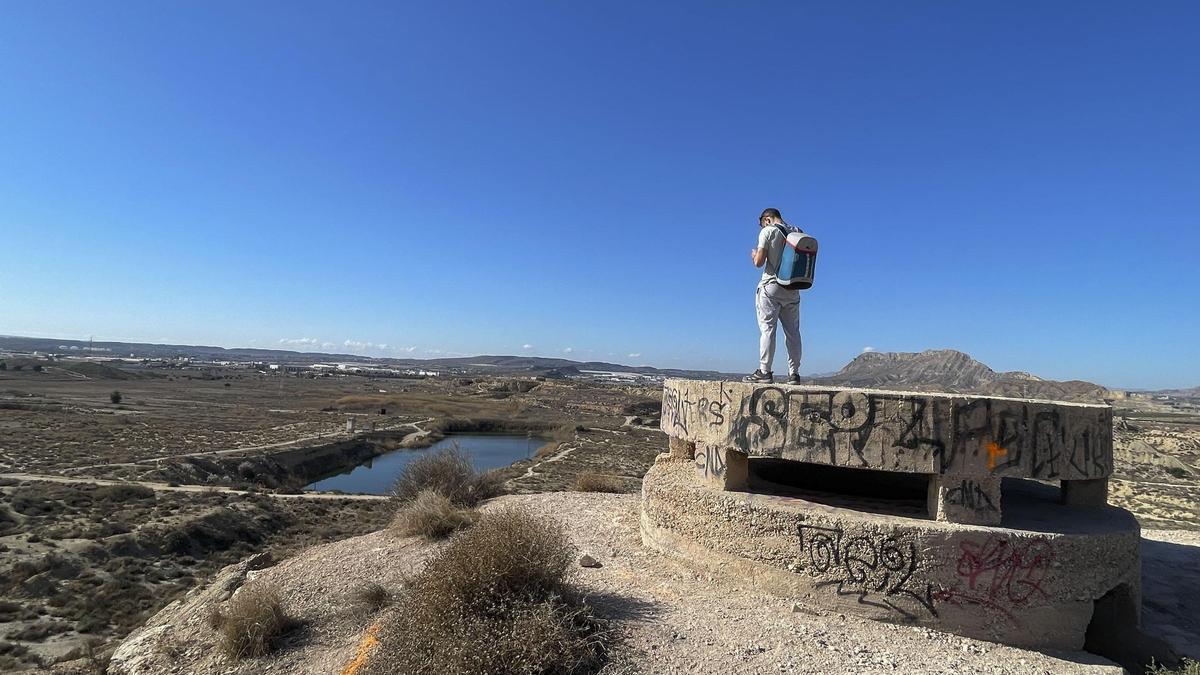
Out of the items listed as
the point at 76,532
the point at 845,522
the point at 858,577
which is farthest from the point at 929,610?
the point at 76,532

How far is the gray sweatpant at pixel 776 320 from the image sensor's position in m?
7.34

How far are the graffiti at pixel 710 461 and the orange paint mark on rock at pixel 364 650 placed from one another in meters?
4.04

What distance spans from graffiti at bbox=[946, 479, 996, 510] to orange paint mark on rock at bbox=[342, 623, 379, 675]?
19.2ft

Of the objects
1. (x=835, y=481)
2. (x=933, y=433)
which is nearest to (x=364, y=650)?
(x=933, y=433)

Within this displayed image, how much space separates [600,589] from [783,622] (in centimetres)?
198

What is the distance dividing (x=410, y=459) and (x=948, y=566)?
26159 millimetres

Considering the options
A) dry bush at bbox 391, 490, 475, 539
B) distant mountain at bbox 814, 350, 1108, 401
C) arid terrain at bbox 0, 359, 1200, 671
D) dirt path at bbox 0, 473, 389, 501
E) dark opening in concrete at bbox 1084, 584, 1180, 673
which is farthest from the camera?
distant mountain at bbox 814, 350, 1108, 401

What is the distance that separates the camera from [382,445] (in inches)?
1759

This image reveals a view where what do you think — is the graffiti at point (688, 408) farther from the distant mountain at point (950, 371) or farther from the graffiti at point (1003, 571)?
the distant mountain at point (950, 371)

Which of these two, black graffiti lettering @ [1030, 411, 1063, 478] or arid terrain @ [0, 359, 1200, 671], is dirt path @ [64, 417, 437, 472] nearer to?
arid terrain @ [0, 359, 1200, 671]

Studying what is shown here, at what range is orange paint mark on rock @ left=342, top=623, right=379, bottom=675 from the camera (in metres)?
5.56

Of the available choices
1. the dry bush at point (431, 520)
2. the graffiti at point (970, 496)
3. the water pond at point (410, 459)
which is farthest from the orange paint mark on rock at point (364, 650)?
the water pond at point (410, 459)

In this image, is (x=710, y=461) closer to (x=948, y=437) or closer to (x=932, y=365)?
(x=948, y=437)

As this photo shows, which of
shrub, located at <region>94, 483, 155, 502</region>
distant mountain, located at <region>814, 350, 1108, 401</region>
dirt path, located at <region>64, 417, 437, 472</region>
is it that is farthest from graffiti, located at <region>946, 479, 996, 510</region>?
distant mountain, located at <region>814, 350, 1108, 401</region>
